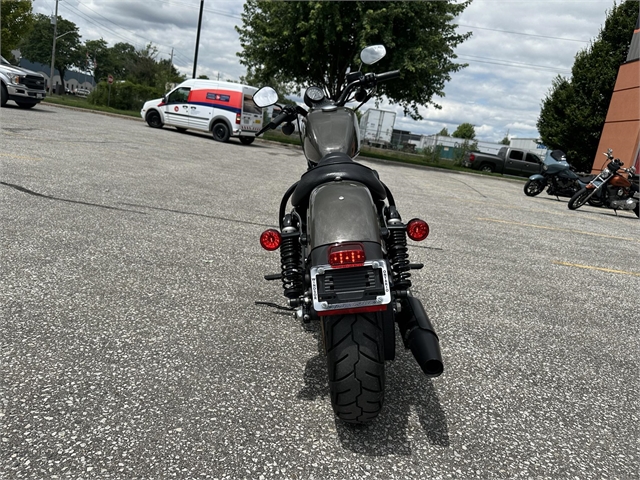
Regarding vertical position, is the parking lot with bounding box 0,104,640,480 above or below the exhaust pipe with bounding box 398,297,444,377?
below

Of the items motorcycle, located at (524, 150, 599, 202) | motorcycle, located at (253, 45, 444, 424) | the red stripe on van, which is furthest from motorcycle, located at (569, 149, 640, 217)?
the red stripe on van

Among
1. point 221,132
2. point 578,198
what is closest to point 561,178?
Result: point 578,198

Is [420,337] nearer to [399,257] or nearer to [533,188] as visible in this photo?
[399,257]

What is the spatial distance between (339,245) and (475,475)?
42.2 inches

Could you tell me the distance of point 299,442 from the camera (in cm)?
205

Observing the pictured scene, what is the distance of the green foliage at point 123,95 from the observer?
30770 millimetres

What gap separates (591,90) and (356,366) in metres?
26.9

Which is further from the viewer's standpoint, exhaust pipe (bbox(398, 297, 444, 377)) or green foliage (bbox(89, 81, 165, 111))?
green foliage (bbox(89, 81, 165, 111))

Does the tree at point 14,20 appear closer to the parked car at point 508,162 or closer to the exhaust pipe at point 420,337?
the parked car at point 508,162

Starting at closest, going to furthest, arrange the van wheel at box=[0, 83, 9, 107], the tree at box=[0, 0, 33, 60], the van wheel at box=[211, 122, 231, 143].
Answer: the van wheel at box=[0, 83, 9, 107] → the van wheel at box=[211, 122, 231, 143] → the tree at box=[0, 0, 33, 60]

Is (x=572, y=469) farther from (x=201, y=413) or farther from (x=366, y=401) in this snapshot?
(x=201, y=413)

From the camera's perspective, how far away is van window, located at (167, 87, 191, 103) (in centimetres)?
2086

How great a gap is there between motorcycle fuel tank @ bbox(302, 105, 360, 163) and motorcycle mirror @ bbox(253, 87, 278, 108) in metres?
0.57

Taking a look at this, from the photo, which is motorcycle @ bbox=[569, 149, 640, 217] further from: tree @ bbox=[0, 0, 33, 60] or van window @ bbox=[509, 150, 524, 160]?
tree @ bbox=[0, 0, 33, 60]
